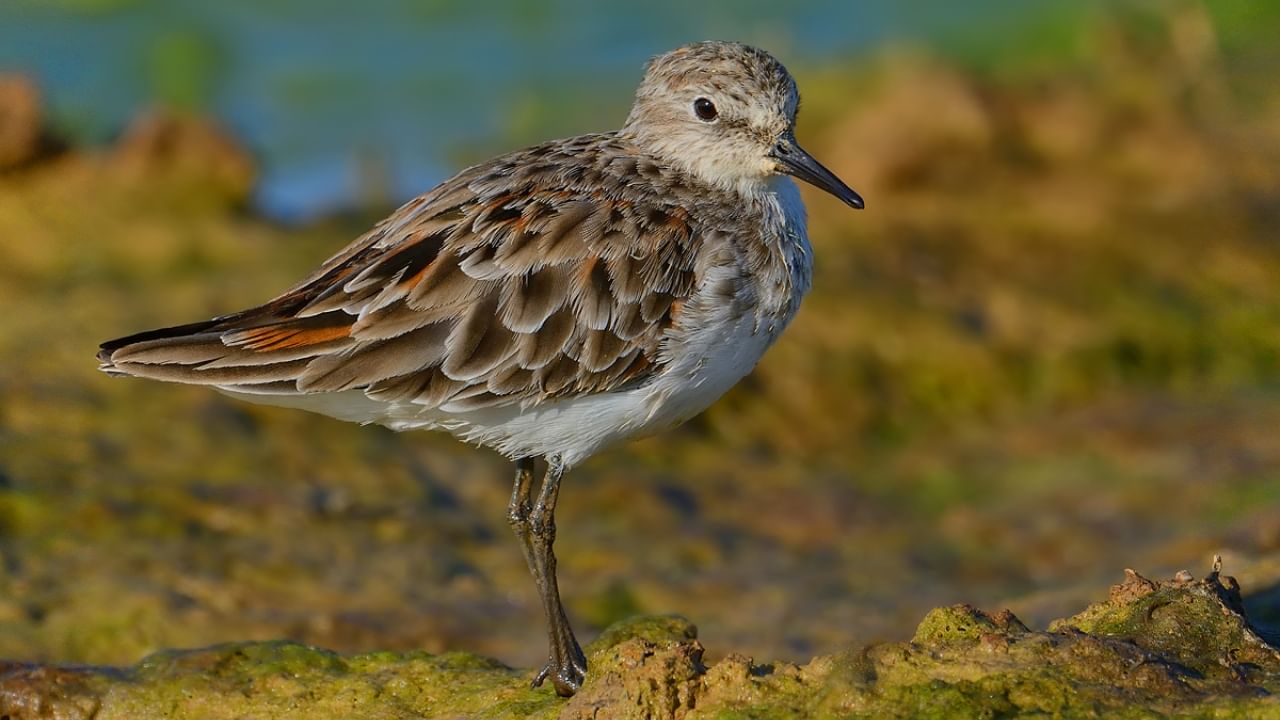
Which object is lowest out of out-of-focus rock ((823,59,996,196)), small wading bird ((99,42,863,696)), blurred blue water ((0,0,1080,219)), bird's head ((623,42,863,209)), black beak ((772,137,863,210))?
small wading bird ((99,42,863,696))

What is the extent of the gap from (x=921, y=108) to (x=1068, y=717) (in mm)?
10364

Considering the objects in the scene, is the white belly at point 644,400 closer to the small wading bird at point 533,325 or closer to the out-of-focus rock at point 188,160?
the small wading bird at point 533,325

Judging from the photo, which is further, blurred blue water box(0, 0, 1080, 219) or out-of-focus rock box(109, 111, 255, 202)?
blurred blue water box(0, 0, 1080, 219)

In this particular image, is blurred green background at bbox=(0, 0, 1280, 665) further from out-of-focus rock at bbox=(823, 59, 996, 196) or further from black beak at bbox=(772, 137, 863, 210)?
black beak at bbox=(772, 137, 863, 210)

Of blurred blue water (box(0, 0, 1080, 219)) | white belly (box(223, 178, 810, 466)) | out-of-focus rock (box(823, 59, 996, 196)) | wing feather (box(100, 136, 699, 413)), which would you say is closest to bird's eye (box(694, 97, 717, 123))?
wing feather (box(100, 136, 699, 413))

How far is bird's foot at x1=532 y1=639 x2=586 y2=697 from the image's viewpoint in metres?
6.49

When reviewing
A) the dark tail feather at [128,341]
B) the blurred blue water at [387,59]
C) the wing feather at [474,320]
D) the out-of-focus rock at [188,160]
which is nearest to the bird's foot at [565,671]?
the wing feather at [474,320]

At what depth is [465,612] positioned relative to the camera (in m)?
8.99

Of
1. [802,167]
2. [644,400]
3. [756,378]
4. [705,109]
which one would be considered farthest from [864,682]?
[756,378]

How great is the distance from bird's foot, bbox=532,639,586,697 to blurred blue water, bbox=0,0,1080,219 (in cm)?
1045

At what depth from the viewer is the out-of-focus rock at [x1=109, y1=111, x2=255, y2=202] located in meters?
13.9

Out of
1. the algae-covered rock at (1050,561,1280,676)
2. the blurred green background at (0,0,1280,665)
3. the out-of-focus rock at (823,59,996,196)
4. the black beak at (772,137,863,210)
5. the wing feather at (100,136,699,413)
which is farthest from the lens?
the out-of-focus rock at (823,59,996,196)

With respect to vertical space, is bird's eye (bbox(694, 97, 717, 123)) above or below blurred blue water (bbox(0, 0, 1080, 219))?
below

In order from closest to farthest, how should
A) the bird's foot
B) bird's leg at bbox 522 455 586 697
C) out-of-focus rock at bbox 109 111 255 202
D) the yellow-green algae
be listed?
the yellow-green algae → the bird's foot → bird's leg at bbox 522 455 586 697 → out-of-focus rock at bbox 109 111 255 202
